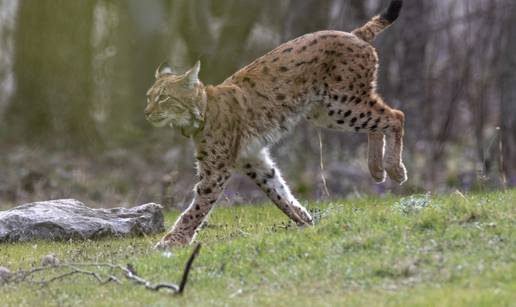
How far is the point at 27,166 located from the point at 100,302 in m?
14.5

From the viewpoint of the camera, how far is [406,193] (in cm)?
1559

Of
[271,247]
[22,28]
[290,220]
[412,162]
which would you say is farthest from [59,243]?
[22,28]

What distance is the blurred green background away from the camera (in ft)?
60.9

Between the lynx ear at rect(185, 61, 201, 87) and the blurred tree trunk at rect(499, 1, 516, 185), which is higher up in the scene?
the lynx ear at rect(185, 61, 201, 87)

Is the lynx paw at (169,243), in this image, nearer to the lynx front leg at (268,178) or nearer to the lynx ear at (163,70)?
the lynx front leg at (268,178)

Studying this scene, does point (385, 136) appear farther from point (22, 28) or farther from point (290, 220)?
point (22, 28)

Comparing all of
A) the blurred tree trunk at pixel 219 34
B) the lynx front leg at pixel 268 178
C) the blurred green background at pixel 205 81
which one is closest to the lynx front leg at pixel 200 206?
the lynx front leg at pixel 268 178

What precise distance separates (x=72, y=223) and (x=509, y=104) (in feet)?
26.4

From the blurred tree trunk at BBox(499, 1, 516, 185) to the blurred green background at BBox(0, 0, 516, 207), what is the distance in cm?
2

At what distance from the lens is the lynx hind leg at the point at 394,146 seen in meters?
11.9

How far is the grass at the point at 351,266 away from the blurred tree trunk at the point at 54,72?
537 inches

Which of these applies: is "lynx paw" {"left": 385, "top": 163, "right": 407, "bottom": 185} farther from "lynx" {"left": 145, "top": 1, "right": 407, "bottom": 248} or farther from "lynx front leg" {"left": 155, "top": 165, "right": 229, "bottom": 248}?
"lynx front leg" {"left": 155, "top": 165, "right": 229, "bottom": 248}

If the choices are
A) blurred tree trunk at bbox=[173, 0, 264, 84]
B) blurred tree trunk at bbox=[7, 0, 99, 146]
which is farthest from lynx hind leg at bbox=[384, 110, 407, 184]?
blurred tree trunk at bbox=[7, 0, 99, 146]

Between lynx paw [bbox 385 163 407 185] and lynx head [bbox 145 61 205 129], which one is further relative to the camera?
lynx paw [bbox 385 163 407 185]
